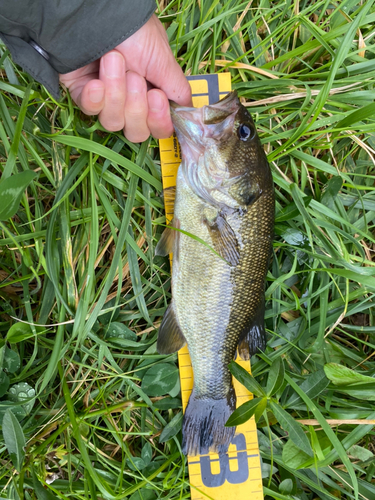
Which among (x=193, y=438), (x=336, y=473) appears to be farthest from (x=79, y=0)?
(x=336, y=473)

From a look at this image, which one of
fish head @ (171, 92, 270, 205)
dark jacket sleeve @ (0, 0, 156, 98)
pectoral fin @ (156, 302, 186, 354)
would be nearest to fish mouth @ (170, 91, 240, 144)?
fish head @ (171, 92, 270, 205)

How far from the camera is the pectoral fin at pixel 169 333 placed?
6.77ft

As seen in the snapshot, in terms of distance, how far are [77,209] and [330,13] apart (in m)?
2.09

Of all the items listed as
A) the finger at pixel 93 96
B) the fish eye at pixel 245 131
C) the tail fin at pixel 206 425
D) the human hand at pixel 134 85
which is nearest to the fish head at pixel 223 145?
the fish eye at pixel 245 131

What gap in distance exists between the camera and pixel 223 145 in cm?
184

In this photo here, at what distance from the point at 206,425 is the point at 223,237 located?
1158 millimetres

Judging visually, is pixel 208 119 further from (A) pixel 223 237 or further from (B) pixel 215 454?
(B) pixel 215 454

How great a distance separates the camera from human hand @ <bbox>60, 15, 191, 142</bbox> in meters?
1.67

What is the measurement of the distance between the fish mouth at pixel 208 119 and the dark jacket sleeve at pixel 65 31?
0.47 metres

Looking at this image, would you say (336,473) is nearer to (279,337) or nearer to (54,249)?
(279,337)

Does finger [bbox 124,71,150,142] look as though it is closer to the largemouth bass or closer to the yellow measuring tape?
the largemouth bass

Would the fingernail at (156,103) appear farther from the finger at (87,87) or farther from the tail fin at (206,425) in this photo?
the tail fin at (206,425)

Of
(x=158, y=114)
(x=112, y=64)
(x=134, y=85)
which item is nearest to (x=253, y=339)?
(x=158, y=114)

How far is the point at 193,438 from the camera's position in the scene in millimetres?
2080
